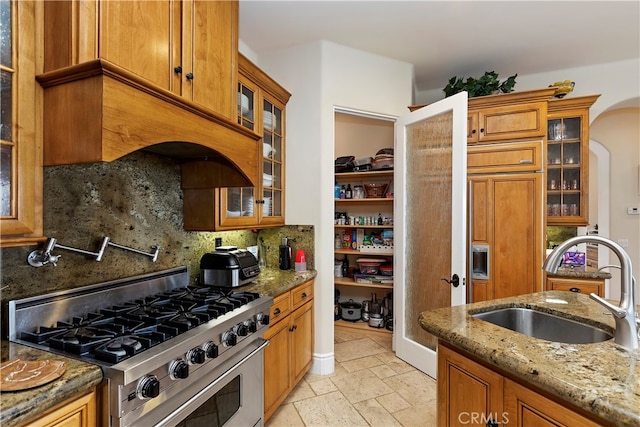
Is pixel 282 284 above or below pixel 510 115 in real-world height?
below

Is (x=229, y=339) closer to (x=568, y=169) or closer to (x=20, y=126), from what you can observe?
(x=20, y=126)

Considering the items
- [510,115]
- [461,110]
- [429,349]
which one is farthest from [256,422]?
[510,115]

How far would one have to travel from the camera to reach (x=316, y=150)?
104 inches

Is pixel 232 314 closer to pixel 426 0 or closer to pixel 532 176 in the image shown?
pixel 426 0

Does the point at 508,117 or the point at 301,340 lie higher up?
the point at 508,117

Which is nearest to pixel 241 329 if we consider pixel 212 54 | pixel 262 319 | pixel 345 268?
pixel 262 319

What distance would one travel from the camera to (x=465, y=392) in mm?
1173

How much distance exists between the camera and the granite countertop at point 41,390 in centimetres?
75

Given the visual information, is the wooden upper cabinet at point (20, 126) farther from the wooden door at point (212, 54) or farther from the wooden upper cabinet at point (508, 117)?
the wooden upper cabinet at point (508, 117)

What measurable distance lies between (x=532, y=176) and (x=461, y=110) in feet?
3.02

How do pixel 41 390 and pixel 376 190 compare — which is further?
pixel 376 190

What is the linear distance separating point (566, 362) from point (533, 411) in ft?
0.58

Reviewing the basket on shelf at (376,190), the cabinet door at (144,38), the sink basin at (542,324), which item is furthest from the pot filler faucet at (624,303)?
the basket on shelf at (376,190)

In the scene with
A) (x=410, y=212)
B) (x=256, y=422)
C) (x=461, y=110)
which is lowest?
(x=256, y=422)
